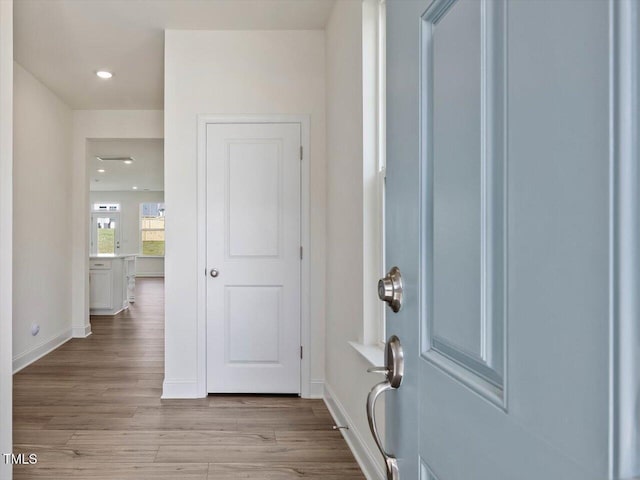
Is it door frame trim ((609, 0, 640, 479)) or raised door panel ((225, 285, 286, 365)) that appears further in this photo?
raised door panel ((225, 285, 286, 365))

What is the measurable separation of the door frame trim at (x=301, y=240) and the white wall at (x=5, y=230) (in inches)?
56.8

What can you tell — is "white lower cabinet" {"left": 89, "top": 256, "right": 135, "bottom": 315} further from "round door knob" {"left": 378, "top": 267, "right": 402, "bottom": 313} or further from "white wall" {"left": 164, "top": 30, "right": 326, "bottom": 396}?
"round door knob" {"left": 378, "top": 267, "right": 402, "bottom": 313}

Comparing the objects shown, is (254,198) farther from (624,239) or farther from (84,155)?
(624,239)

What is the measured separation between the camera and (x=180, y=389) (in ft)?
10.8

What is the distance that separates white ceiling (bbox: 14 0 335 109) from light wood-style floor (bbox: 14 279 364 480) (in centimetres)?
272

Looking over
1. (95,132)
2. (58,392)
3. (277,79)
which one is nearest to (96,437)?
(58,392)

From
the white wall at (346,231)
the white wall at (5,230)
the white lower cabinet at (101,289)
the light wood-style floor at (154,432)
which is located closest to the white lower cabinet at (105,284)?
the white lower cabinet at (101,289)

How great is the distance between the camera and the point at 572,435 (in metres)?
0.35

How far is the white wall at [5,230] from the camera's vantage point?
1.91m

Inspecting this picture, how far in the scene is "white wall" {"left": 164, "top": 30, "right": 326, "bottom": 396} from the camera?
3312mm

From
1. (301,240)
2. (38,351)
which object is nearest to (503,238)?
(301,240)

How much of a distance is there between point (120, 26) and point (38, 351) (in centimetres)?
314

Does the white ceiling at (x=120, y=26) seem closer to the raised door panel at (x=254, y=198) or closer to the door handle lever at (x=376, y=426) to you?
the raised door panel at (x=254, y=198)

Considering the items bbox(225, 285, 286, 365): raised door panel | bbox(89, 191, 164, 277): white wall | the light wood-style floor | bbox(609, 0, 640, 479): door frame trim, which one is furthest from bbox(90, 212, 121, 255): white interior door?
bbox(609, 0, 640, 479): door frame trim
